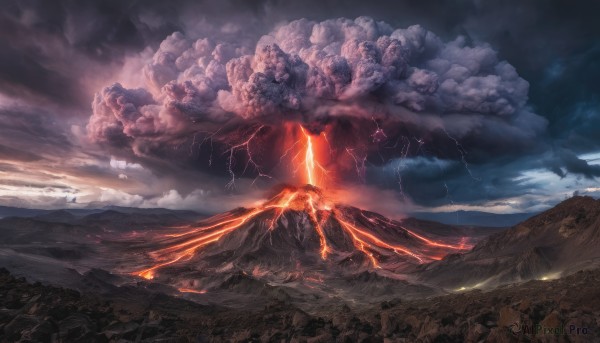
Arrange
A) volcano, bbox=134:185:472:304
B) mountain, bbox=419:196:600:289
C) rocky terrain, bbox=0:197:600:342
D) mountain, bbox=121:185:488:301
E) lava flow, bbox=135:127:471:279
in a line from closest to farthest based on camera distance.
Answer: rocky terrain, bbox=0:197:600:342 < mountain, bbox=419:196:600:289 < mountain, bbox=121:185:488:301 < volcano, bbox=134:185:472:304 < lava flow, bbox=135:127:471:279

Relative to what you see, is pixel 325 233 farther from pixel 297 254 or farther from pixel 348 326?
pixel 348 326

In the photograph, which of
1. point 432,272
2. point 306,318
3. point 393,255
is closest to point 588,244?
point 432,272

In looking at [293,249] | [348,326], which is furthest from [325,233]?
[348,326]

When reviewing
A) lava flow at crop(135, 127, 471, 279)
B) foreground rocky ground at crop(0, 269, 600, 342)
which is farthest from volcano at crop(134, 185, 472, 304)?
foreground rocky ground at crop(0, 269, 600, 342)

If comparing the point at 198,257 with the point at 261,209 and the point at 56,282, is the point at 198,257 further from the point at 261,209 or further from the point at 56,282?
the point at 56,282

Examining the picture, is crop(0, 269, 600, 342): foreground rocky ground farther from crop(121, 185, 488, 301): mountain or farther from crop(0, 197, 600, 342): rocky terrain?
crop(121, 185, 488, 301): mountain

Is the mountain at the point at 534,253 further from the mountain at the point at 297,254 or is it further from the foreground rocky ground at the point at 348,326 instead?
the foreground rocky ground at the point at 348,326

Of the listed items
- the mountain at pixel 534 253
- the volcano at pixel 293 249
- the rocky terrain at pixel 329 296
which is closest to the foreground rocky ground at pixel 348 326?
the rocky terrain at pixel 329 296
